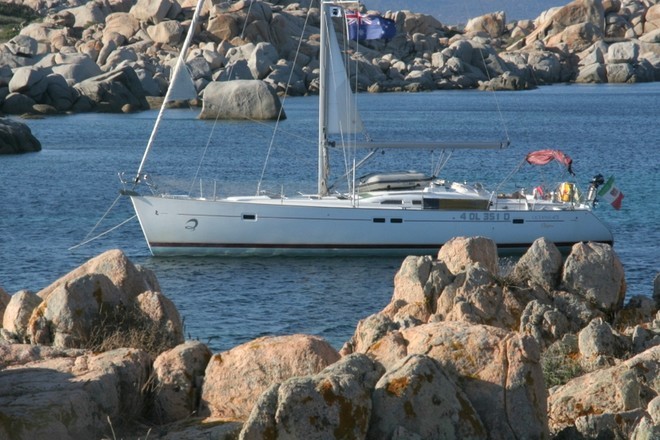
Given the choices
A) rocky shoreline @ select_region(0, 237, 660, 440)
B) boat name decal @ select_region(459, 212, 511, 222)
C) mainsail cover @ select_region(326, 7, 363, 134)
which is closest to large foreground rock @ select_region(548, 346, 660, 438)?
rocky shoreline @ select_region(0, 237, 660, 440)

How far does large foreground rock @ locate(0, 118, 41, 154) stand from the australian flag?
3408 cm

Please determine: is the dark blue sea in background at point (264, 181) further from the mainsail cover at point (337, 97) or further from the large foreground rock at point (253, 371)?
the large foreground rock at point (253, 371)

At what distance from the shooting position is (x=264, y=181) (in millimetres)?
36562

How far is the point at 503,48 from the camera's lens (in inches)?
7456

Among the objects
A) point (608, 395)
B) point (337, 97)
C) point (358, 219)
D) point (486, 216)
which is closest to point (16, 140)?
point (337, 97)

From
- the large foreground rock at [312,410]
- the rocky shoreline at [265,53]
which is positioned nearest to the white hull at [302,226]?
the large foreground rock at [312,410]

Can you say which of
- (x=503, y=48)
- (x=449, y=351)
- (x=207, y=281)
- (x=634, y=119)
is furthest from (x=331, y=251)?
(x=503, y=48)

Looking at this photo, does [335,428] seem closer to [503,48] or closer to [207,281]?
[207,281]

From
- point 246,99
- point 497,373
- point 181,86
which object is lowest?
point 246,99

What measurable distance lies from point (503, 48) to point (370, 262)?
161 meters

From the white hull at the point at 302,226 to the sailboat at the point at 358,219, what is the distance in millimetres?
30

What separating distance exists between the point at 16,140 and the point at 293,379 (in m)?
57.3

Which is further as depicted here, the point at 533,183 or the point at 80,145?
the point at 80,145

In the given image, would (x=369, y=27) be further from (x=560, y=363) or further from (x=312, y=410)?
(x=312, y=410)
